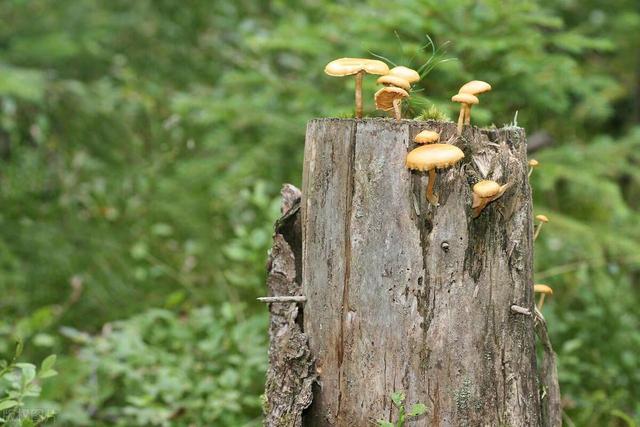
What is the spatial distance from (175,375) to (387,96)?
7.77 feet

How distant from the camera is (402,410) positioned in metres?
2.39

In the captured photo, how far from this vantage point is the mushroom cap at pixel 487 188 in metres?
2.27

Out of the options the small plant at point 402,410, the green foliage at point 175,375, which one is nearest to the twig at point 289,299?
the small plant at point 402,410

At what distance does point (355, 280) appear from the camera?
8.16 ft

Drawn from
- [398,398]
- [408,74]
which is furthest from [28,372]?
[408,74]

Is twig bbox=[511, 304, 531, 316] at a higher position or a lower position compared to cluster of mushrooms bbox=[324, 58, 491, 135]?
lower

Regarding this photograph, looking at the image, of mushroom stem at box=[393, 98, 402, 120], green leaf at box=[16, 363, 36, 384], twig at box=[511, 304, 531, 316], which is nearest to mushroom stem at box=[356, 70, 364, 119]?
mushroom stem at box=[393, 98, 402, 120]

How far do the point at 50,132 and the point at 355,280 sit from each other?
5.01 meters

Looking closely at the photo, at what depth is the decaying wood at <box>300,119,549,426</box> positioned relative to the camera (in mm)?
2398

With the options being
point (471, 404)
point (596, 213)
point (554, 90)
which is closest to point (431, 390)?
point (471, 404)

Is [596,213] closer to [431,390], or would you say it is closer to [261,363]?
[261,363]

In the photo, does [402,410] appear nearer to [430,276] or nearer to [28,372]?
[430,276]

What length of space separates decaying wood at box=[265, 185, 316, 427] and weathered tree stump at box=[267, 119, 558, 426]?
16cm

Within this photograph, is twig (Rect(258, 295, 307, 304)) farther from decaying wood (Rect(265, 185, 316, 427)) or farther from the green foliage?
the green foliage
